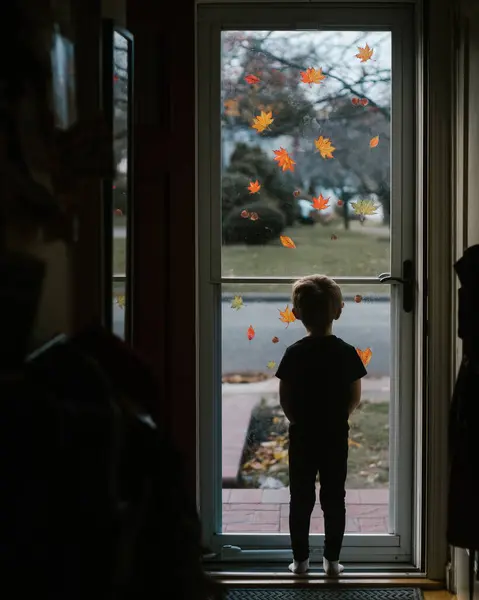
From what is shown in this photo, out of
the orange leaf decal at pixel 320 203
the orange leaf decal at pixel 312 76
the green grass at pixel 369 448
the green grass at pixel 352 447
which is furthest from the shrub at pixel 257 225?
the green grass at pixel 369 448

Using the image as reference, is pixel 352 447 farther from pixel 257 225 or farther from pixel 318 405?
pixel 257 225

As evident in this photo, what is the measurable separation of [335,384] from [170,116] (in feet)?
3.46

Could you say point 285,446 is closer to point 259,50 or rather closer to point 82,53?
point 259,50

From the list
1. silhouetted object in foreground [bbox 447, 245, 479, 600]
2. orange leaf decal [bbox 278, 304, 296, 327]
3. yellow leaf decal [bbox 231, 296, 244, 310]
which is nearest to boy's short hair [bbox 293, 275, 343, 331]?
orange leaf decal [bbox 278, 304, 296, 327]

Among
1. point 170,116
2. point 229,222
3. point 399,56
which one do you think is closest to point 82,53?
point 170,116

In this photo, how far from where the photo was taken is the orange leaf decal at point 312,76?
9.34 ft

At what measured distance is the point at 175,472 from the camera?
1110 mm

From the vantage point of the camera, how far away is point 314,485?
277 centimetres

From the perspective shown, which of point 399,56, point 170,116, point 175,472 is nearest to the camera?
point 175,472

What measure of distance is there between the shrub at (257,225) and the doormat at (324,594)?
1200mm

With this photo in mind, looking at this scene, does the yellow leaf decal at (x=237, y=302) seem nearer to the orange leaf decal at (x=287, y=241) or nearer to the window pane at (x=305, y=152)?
the window pane at (x=305, y=152)

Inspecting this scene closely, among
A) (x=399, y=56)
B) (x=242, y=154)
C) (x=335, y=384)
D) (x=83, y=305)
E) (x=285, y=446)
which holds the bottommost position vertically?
(x=285, y=446)

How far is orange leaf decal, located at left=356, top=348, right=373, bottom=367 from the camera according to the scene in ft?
9.46

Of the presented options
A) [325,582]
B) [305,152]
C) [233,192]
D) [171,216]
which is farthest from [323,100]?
[325,582]
